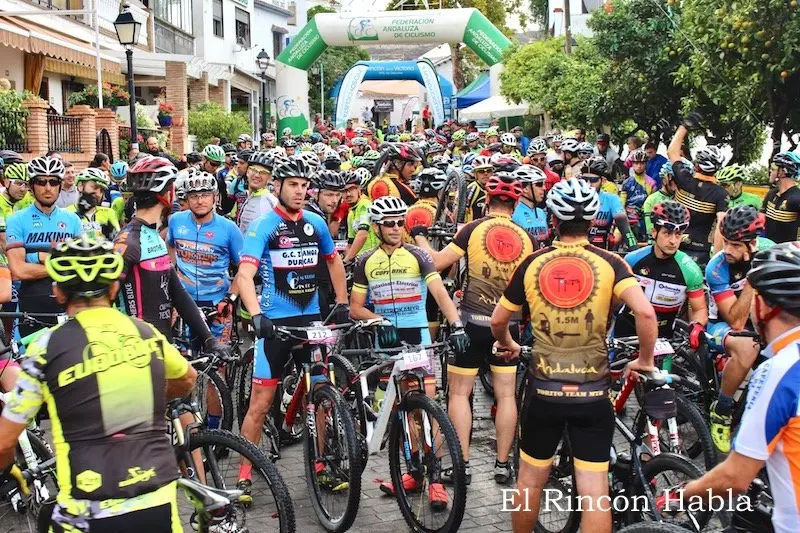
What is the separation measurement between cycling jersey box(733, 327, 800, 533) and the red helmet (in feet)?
12.1

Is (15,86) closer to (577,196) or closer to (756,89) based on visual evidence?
(756,89)

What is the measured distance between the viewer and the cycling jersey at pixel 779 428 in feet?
9.87

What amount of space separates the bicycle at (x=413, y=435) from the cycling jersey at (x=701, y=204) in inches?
182

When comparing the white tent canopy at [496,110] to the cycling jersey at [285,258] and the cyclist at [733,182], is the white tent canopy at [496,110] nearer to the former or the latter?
the cyclist at [733,182]

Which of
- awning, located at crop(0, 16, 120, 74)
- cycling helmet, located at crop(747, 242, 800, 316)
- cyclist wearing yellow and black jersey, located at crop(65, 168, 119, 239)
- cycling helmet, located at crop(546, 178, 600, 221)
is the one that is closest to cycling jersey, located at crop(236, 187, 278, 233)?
cyclist wearing yellow and black jersey, located at crop(65, 168, 119, 239)

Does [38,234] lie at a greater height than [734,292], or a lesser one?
greater

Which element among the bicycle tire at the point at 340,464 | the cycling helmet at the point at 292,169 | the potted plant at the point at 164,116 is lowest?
the bicycle tire at the point at 340,464

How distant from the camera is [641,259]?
675 centimetres

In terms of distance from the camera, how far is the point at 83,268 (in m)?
3.64

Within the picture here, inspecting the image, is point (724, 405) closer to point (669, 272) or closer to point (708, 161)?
point (669, 272)

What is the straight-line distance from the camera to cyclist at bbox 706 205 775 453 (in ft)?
20.8

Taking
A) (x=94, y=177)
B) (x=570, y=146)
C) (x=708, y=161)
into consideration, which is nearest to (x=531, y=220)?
(x=708, y=161)

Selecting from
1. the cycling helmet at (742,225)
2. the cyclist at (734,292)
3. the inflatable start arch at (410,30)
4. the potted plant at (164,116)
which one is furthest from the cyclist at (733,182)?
the inflatable start arch at (410,30)

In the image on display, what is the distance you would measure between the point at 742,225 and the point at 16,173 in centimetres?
693
